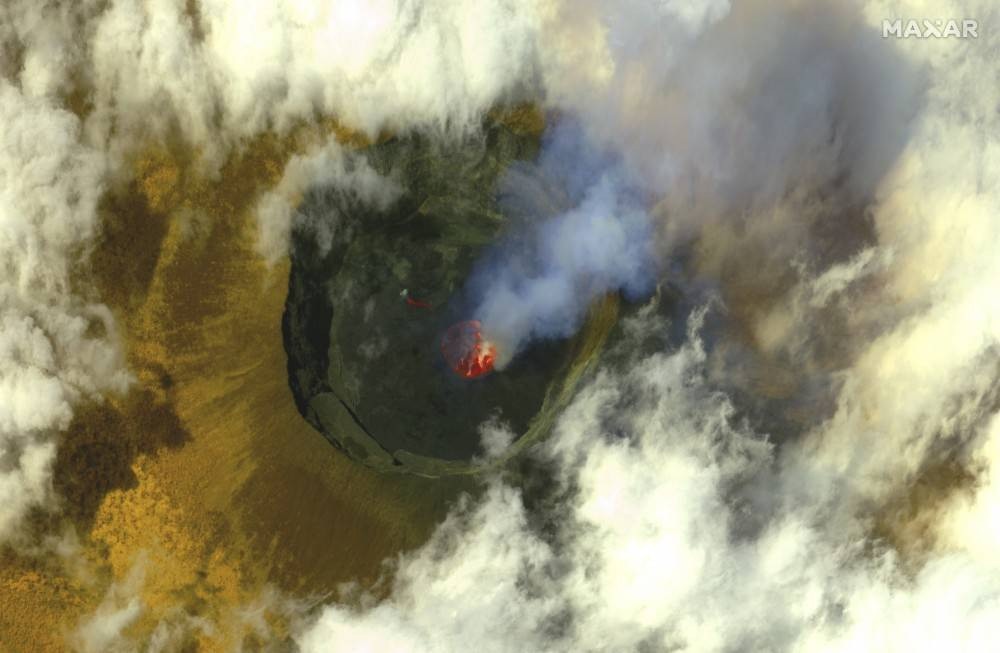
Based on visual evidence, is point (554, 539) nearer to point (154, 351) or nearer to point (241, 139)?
point (154, 351)

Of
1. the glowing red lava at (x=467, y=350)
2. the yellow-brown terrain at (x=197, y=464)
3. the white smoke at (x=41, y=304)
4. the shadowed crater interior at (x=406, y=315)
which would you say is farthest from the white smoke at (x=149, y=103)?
the glowing red lava at (x=467, y=350)

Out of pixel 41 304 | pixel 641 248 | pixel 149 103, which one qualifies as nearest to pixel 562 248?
pixel 641 248

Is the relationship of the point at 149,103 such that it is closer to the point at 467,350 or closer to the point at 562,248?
the point at 467,350

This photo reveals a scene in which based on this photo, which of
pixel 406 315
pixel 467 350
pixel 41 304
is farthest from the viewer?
pixel 467 350

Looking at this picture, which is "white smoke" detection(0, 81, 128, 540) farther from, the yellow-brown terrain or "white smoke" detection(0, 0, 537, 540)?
the yellow-brown terrain

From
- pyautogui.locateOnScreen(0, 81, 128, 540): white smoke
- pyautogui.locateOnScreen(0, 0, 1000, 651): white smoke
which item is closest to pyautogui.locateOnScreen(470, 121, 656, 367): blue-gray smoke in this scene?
pyautogui.locateOnScreen(0, 0, 1000, 651): white smoke

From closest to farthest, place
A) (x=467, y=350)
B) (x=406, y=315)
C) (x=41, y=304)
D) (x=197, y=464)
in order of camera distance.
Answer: (x=41, y=304) → (x=197, y=464) → (x=406, y=315) → (x=467, y=350)

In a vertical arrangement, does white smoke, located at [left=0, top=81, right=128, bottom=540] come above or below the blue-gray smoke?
above

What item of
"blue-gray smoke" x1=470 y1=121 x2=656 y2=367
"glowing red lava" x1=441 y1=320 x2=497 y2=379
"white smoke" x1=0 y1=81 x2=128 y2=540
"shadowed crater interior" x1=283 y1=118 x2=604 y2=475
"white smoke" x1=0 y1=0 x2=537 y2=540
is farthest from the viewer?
"glowing red lava" x1=441 y1=320 x2=497 y2=379
